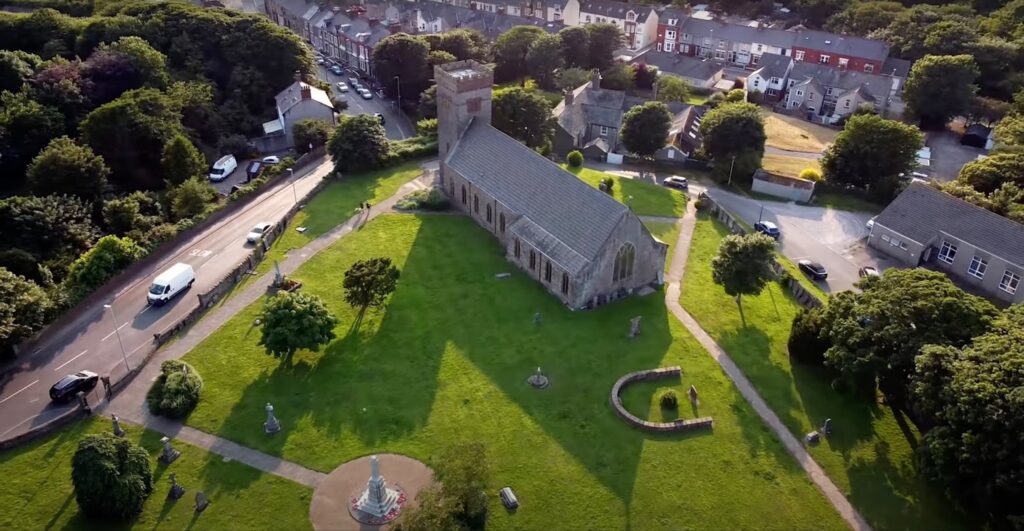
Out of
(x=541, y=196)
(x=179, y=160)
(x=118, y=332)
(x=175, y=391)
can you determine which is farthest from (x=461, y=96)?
(x=175, y=391)

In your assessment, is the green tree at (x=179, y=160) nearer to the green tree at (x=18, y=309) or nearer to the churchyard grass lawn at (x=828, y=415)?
the green tree at (x=18, y=309)

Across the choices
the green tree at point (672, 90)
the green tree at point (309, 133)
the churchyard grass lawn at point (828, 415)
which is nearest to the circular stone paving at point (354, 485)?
the churchyard grass lawn at point (828, 415)

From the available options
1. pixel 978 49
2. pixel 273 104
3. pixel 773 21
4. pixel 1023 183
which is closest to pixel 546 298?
pixel 1023 183

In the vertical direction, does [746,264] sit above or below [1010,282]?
above

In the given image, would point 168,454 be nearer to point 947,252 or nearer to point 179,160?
point 179,160

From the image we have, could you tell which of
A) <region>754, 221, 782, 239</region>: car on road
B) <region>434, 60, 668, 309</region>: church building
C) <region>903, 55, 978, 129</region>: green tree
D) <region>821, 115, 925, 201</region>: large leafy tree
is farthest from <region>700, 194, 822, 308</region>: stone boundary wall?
<region>903, 55, 978, 129</region>: green tree

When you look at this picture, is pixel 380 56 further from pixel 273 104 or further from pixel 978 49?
pixel 978 49
